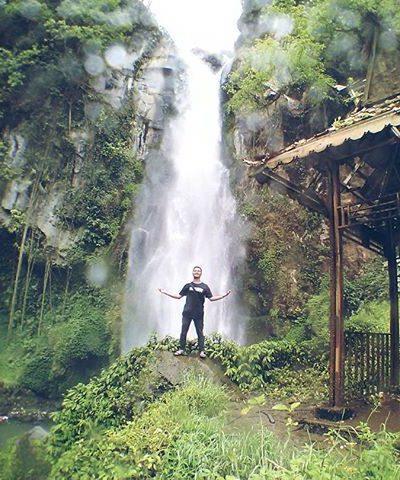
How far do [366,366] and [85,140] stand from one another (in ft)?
43.5

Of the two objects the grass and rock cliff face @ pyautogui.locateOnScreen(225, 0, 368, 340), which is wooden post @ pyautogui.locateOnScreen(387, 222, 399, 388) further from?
rock cliff face @ pyautogui.locateOnScreen(225, 0, 368, 340)

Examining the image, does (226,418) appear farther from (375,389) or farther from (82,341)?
(82,341)

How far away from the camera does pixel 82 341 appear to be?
14.8m

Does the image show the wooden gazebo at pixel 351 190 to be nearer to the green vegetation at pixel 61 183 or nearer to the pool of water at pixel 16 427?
the pool of water at pixel 16 427

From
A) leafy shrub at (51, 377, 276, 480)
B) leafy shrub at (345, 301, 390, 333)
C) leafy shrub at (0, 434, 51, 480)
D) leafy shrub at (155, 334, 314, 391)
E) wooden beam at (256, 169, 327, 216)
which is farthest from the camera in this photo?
leafy shrub at (345, 301, 390, 333)

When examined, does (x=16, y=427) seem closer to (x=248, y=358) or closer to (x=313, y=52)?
(x=248, y=358)

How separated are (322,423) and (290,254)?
26.2 ft

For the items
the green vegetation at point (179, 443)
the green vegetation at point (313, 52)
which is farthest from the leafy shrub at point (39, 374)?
the green vegetation at point (313, 52)

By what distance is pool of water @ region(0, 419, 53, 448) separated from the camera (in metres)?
11.5

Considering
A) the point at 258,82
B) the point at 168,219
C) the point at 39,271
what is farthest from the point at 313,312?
the point at 39,271

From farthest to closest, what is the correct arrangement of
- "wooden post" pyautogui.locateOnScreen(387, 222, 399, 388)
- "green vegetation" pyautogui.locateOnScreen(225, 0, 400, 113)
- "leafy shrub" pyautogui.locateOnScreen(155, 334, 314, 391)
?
"green vegetation" pyautogui.locateOnScreen(225, 0, 400, 113), "leafy shrub" pyautogui.locateOnScreen(155, 334, 314, 391), "wooden post" pyautogui.locateOnScreen(387, 222, 399, 388)

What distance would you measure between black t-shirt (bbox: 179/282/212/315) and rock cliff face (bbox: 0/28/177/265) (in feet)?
29.9

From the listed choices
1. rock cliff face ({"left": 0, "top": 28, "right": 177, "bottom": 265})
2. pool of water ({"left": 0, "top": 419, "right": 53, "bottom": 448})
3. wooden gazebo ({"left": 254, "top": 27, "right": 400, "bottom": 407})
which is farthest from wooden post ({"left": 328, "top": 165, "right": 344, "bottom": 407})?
rock cliff face ({"left": 0, "top": 28, "right": 177, "bottom": 265})

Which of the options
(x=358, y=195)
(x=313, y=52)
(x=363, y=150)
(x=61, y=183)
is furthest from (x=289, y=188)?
(x=61, y=183)
